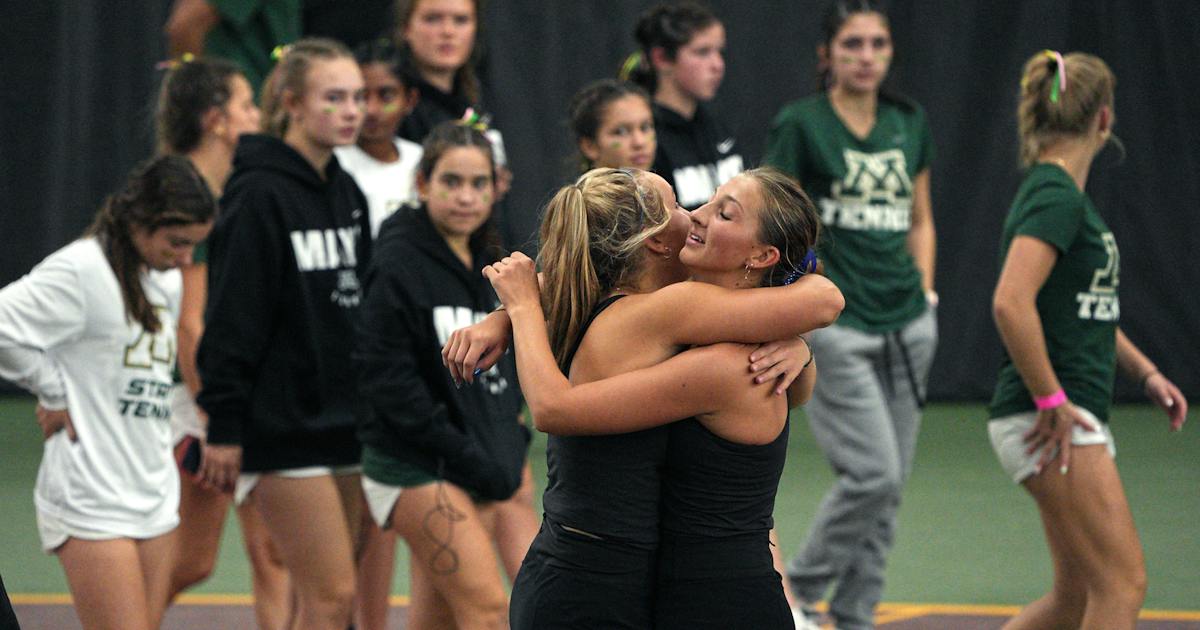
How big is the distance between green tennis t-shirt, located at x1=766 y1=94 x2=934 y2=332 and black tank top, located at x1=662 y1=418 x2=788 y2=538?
2490 mm

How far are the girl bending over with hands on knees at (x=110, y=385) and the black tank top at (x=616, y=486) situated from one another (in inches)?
61.1

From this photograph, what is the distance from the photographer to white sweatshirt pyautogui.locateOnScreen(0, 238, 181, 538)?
3855 millimetres

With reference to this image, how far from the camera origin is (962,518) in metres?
6.77

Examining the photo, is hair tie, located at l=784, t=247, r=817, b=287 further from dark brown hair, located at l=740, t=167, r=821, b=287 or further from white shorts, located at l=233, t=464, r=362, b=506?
white shorts, located at l=233, t=464, r=362, b=506

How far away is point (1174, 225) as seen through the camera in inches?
354

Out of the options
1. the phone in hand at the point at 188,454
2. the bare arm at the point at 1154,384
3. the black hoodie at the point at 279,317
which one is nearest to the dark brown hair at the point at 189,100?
the black hoodie at the point at 279,317

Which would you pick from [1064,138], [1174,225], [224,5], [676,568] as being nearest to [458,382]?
[676,568]

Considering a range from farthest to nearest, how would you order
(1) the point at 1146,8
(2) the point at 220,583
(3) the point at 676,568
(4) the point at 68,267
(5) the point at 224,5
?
(1) the point at 1146,8 → (5) the point at 224,5 → (2) the point at 220,583 → (4) the point at 68,267 → (3) the point at 676,568

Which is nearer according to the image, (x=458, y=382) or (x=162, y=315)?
(x=458, y=382)

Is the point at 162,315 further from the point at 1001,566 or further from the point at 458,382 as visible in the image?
the point at 1001,566

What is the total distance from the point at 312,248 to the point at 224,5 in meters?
2.36

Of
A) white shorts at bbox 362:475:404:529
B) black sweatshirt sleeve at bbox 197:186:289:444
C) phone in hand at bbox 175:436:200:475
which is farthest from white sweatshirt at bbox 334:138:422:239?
white shorts at bbox 362:475:404:529

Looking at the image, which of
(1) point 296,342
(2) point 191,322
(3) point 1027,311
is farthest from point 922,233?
(2) point 191,322

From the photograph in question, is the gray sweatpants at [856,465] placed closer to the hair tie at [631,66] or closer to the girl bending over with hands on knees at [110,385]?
the hair tie at [631,66]
